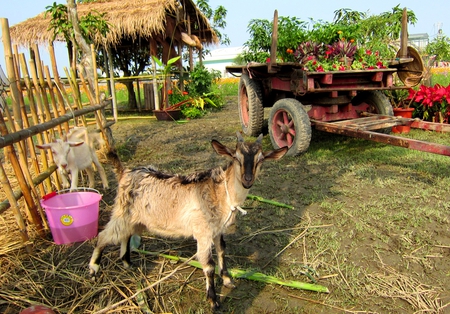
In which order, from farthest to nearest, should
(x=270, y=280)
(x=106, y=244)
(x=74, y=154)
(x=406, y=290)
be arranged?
1. (x=74, y=154)
2. (x=106, y=244)
3. (x=270, y=280)
4. (x=406, y=290)

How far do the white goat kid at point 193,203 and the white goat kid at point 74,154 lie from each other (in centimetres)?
125

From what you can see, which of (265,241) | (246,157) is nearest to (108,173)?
(265,241)

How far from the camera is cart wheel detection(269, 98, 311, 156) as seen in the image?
18.5 feet

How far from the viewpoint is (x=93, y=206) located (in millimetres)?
3455

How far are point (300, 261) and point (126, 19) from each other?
1082 cm

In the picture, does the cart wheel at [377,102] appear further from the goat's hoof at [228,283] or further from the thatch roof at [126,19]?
the thatch roof at [126,19]

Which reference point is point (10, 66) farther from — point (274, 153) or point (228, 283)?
point (228, 283)

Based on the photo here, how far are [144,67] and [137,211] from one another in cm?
1385

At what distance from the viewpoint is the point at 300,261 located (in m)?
3.10

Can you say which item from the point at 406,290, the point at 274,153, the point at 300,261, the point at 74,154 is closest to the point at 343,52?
the point at 274,153

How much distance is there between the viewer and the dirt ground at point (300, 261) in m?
2.61

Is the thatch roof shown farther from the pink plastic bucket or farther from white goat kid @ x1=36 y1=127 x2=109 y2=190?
the pink plastic bucket

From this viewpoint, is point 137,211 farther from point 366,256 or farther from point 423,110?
point 423,110

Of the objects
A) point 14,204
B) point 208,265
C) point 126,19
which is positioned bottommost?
point 208,265
